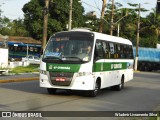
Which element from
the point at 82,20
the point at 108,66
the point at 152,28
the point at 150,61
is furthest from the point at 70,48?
the point at 152,28

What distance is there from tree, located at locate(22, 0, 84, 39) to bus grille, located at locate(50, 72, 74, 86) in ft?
172

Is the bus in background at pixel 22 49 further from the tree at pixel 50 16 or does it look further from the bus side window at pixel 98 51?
the bus side window at pixel 98 51

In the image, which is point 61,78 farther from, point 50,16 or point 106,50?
point 50,16

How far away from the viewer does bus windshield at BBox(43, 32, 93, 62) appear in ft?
55.4

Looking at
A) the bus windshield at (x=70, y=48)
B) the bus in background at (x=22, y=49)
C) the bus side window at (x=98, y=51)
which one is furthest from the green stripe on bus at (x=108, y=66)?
the bus in background at (x=22, y=49)

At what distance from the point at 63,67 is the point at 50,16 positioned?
54.7 meters

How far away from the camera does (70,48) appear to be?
56.2 ft

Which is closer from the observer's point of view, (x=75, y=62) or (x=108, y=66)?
(x=75, y=62)

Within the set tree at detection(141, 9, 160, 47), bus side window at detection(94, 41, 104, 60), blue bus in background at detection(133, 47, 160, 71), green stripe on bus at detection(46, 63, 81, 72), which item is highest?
tree at detection(141, 9, 160, 47)

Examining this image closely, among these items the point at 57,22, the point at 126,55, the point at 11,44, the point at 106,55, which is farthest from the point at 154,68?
the point at 106,55

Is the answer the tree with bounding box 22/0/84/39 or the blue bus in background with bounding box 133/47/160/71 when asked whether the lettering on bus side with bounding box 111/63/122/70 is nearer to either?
the blue bus in background with bounding box 133/47/160/71

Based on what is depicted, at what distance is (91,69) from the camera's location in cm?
1688

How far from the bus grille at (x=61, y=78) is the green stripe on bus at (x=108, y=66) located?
1211 millimetres

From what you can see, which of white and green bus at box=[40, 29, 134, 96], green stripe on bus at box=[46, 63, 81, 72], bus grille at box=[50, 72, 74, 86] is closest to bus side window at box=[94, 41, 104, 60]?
white and green bus at box=[40, 29, 134, 96]
